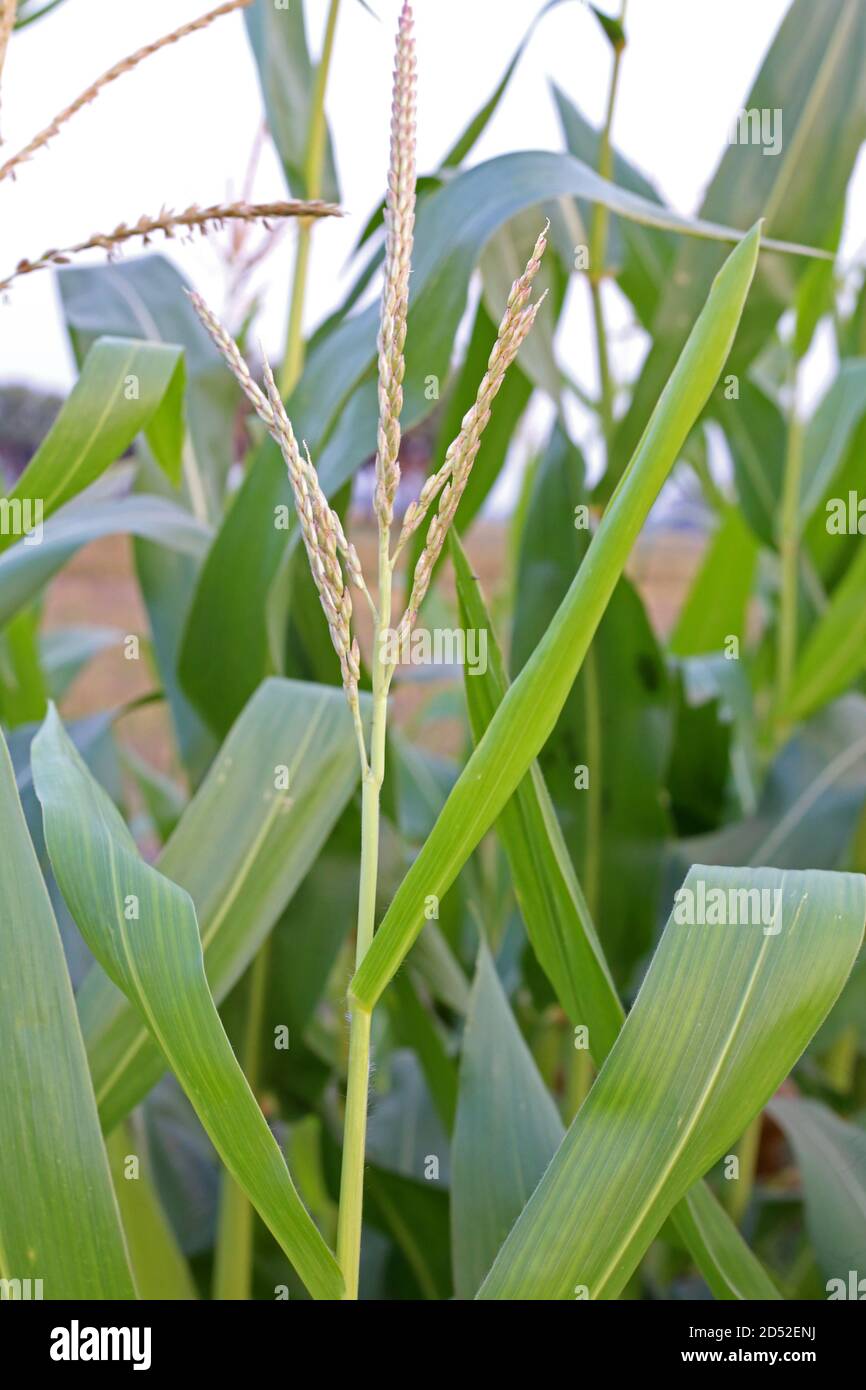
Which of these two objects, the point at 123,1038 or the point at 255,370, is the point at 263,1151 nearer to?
the point at 123,1038

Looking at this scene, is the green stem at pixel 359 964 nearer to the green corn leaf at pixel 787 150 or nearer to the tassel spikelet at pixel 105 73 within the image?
the tassel spikelet at pixel 105 73

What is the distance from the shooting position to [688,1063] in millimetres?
271

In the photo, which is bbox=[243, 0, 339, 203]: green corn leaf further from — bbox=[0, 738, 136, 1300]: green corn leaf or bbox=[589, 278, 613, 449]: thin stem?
bbox=[0, 738, 136, 1300]: green corn leaf

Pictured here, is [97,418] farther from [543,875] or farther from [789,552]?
[789,552]

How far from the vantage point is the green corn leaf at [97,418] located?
1.34 feet

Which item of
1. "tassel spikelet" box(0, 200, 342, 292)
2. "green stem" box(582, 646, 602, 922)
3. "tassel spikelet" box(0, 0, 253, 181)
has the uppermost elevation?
"tassel spikelet" box(0, 0, 253, 181)

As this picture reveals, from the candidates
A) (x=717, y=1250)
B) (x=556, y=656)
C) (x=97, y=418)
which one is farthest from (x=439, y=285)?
(x=717, y=1250)

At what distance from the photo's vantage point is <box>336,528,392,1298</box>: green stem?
0.79 ft

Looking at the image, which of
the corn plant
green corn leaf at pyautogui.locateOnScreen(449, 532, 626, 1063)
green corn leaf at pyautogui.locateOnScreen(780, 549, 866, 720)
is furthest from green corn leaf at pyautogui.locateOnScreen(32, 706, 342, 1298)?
green corn leaf at pyautogui.locateOnScreen(780, 549, 866, 720)

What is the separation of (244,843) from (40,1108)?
0.13 metres


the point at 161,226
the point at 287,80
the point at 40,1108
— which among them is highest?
the point at 287,80

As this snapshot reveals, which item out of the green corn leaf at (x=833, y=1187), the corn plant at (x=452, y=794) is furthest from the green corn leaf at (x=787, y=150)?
the green corn leaf at (x=833, y=1187)
